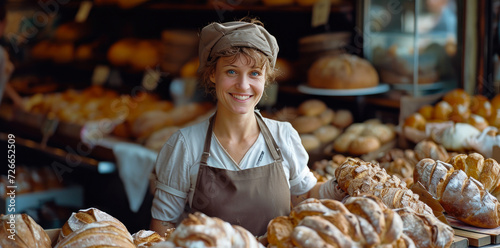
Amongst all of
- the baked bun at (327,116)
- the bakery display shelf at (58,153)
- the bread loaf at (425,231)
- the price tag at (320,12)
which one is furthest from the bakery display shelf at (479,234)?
the bakery display shelf at (58,153)

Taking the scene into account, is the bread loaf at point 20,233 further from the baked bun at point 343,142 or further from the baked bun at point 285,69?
the baked bun at point 285,69

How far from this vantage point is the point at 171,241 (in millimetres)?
1128

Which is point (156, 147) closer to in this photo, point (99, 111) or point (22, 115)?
point (99, 111)

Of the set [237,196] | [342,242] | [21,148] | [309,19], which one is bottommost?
[21,148]

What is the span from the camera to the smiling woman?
1.86 m

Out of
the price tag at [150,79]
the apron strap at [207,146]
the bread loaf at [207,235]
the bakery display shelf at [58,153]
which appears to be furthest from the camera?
the price tag at [150,79]

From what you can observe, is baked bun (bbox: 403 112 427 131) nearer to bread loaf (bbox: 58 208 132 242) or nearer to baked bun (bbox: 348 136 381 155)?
baked bun (bbox: 348 136 381 155)

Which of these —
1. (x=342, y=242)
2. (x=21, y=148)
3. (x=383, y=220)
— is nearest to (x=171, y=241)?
(x=342, y=242)

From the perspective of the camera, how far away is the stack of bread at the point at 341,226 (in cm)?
113

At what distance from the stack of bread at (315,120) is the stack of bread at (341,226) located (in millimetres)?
1986

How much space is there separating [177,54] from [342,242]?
3439 mm

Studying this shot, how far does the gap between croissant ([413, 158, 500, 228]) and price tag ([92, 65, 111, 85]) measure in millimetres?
3575

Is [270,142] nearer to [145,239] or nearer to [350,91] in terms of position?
[145,239]

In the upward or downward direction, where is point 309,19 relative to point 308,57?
upward
